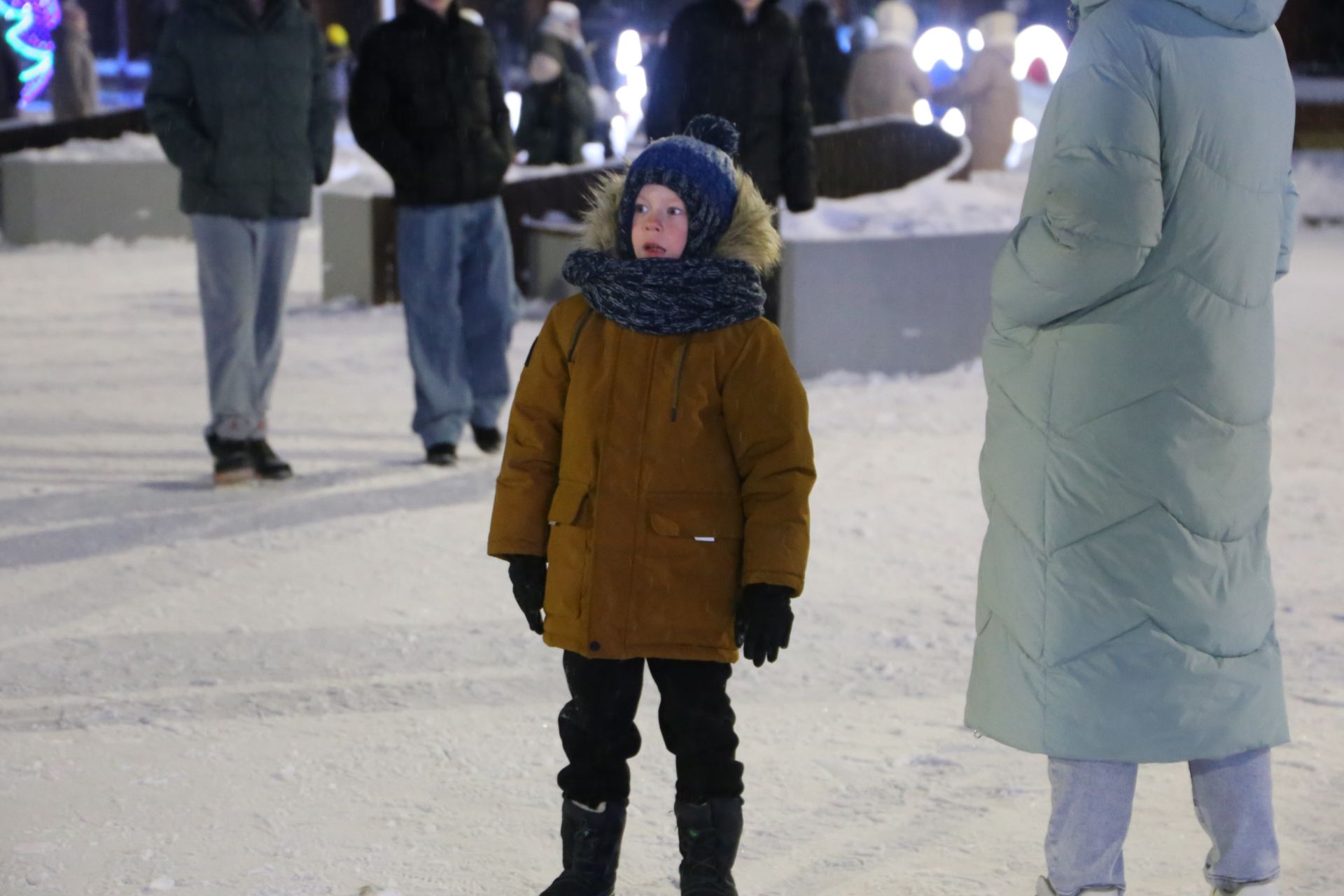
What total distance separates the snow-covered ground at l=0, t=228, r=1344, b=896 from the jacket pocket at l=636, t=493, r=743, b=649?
22.7 inches

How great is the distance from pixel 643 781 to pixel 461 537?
2.17m

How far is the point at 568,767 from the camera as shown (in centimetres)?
305

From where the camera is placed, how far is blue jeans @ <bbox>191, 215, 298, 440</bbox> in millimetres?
6270

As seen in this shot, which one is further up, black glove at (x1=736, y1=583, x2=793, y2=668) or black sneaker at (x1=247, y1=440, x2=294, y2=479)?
black glove at (x1=736, y1=583, x2=793, y2=668)

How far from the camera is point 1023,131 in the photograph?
62.2ft

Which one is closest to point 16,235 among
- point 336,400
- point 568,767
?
point 336,400

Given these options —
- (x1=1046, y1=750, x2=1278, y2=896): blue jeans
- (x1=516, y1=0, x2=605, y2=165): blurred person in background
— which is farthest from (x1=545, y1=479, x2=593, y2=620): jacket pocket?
(x1=516, y1=0, x2=605, y2=165): blurred person in background

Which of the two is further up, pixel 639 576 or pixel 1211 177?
pixel 1211 177

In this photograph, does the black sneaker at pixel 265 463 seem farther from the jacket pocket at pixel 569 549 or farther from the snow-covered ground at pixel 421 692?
the jacket pocket at pixel 569 549

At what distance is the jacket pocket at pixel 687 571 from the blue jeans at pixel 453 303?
381cm

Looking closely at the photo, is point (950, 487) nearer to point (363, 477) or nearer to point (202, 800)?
point (363, 477)

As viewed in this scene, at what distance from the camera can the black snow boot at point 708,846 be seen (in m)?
3.00

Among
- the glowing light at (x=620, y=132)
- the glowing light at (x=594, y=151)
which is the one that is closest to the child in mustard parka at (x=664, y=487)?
the glowing light at (x=594, y=151)

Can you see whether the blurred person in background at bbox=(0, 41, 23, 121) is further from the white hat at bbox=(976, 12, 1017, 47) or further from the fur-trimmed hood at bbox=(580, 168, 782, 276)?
the fur-trimmed hood at bbox=(580, 168, 782, 276)
